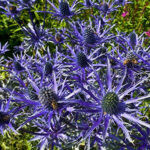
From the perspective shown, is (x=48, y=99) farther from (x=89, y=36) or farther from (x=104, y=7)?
(x=104, y=7)

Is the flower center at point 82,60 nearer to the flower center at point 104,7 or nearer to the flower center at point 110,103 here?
the flower center at point 110,103

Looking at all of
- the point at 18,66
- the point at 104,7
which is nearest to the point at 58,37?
the point at 18,66

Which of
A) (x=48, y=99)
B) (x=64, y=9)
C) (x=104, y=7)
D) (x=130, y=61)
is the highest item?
(x=104, y=7)

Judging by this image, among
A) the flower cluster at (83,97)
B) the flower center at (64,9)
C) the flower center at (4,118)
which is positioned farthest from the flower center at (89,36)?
the flower center at (4,118)

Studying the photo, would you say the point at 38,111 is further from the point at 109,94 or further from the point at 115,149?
the point at 115,149

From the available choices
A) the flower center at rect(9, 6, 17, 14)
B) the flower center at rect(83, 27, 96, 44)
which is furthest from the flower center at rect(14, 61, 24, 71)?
the flower center at rect(83, 27, 96, 44)

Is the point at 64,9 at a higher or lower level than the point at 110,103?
higher

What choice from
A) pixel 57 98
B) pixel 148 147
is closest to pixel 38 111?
pixel 57 98

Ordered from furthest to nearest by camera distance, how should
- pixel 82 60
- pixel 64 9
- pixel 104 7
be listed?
pixel 104 7, pixel 64 9, pixel 82 60
